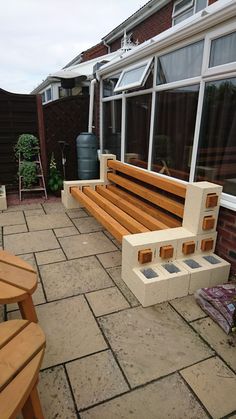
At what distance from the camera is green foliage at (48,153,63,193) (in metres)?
5.35

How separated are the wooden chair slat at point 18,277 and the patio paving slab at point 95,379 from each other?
555 mm

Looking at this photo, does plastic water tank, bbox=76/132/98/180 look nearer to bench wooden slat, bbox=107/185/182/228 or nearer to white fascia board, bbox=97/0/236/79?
bench wooden slat, bbox=107/185/182/228

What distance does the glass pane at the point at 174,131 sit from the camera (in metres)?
2.94

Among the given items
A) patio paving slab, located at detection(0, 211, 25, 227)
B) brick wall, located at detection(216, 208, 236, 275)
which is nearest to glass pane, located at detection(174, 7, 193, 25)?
brick wall, located at detection(216, 208, 236, 275)

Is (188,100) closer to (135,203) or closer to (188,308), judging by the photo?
(135,203)

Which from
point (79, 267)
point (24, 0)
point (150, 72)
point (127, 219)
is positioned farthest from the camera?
point (24, 0)

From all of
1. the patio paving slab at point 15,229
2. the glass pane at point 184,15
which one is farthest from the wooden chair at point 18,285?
the glass pane at point 184,15

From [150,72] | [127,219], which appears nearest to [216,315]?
[127,219]

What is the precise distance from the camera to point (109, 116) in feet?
17.0

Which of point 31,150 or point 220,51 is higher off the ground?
point 220,51

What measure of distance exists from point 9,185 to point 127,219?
11.6 feet

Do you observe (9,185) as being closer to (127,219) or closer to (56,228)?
(56,228)

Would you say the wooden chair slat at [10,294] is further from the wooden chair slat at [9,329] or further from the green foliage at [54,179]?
the green foliage at [54,179]

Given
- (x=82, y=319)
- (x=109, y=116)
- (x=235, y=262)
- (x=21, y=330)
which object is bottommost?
(x=82, y=319)
